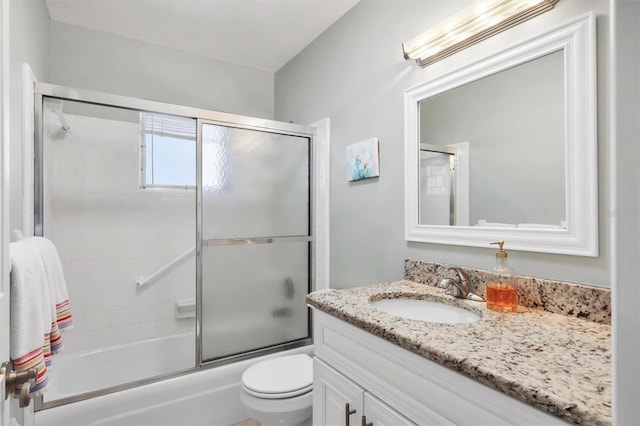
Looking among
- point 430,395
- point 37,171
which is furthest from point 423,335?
point 37,171

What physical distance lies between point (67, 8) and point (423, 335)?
8.87 feet

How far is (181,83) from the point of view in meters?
2.58

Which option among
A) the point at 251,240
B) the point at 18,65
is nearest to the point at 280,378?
the point at 251,240

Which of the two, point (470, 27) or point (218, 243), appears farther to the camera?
point (218, 243)

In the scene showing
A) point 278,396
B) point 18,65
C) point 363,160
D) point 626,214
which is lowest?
point 278,396

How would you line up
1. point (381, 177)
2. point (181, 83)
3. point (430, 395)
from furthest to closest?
point (181, 83) → point (381, 177) → point (430, 395)

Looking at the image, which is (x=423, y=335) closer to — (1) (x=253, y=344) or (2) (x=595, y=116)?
(2) (x=595, y=116)

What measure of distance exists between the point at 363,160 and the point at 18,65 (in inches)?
64.9

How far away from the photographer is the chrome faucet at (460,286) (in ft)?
4.12

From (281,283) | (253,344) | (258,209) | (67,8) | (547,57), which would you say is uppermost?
(67,8)

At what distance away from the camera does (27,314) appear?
960 mm

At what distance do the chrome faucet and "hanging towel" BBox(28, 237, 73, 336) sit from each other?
4.98 ft

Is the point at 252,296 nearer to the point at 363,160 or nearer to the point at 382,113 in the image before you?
the point at 363,160

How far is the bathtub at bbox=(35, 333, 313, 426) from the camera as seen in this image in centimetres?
161
